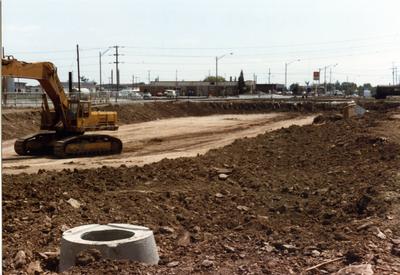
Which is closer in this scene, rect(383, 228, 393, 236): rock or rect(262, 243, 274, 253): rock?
rect(262, 243, 274, 253): rock

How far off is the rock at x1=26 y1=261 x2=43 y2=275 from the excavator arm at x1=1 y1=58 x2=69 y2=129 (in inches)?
496

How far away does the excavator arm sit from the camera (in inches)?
740

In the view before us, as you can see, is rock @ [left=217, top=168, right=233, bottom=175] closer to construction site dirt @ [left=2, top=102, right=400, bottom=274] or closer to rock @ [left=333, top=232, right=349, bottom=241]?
construction site dirt @ [left=2, top=102, right=400, bottom=274]

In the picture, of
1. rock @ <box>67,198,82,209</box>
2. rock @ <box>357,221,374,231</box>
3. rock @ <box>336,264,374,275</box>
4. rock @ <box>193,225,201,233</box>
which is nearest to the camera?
rock @ <box>336,264,374,275</box>

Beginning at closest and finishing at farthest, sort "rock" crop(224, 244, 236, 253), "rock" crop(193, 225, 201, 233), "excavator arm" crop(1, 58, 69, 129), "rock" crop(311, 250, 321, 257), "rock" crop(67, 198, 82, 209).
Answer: "rock" crop(311, 250, 321, 257), "rock" crop(224, 244, 236, 253), "rock" crop(193, 225, 201, 233), "rock" crop(67, 198, 82, 209), "excavator arm" crop(1, 58, 69, 129)

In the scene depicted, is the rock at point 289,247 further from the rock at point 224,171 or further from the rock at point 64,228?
the rock at point 224,171

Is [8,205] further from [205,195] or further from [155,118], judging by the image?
[155,118]

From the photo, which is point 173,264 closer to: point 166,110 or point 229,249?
point 229,249

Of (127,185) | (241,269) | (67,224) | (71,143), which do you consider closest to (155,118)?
(71,143)

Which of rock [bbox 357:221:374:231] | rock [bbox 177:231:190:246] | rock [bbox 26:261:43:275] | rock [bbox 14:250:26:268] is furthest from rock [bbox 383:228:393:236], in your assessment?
rock [bbox 14:250:26:268]

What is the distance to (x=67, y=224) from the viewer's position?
30.7 ft

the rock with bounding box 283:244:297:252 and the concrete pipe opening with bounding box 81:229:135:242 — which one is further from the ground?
the concrete pipe opening with bounding box 81:229:135:242

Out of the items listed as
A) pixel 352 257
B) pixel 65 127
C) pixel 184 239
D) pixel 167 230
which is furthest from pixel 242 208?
pixel 65 127

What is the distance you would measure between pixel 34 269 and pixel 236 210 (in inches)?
191
